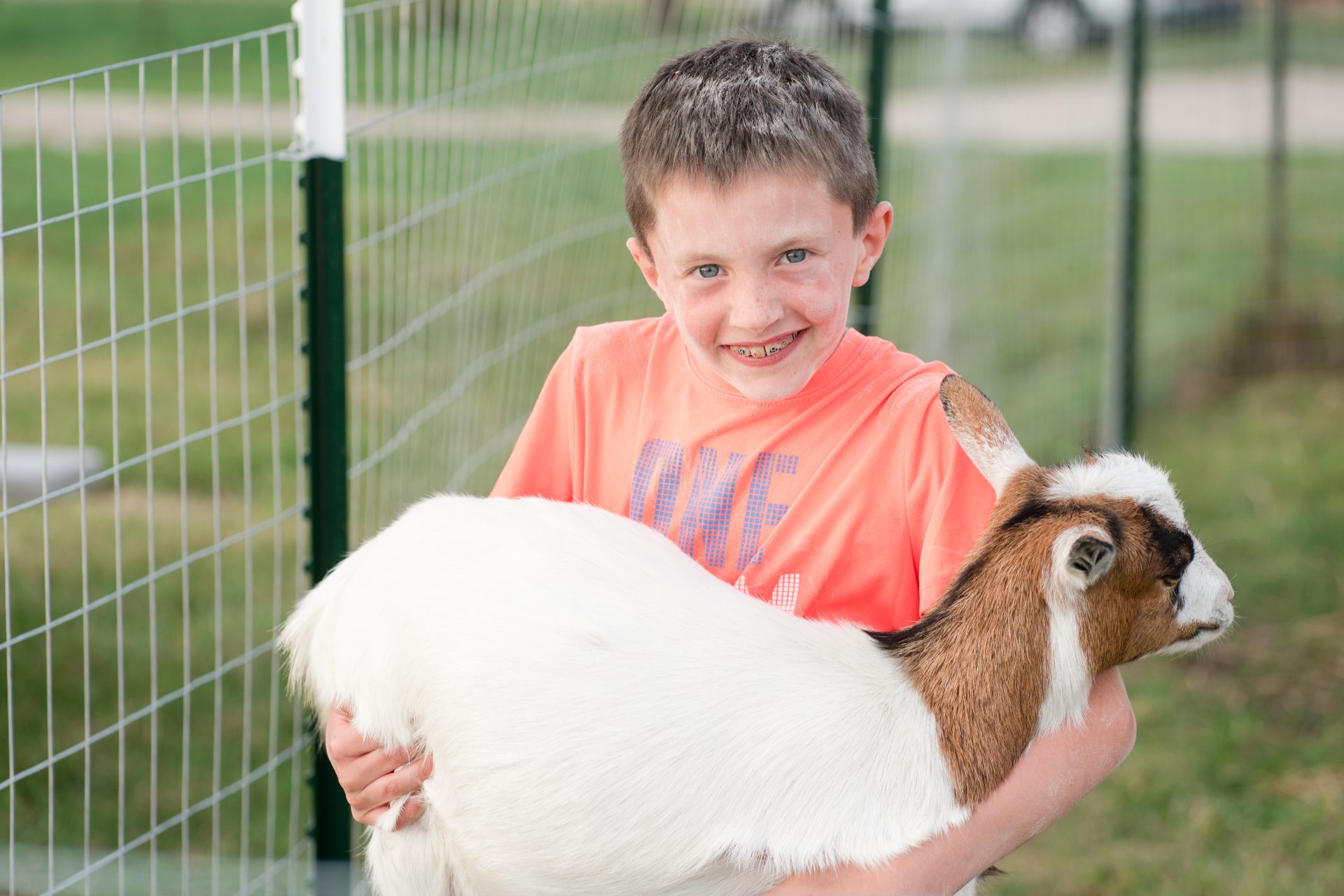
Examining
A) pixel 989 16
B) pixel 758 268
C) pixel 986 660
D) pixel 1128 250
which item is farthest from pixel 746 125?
pixel 1128 250

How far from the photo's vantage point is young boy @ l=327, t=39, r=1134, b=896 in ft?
6.27

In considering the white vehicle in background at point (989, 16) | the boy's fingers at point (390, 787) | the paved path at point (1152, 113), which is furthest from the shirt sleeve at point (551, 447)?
the white vehicle in background at point (989, 16)

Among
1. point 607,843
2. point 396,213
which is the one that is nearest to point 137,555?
point 396,213

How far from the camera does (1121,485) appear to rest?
197 centimetres

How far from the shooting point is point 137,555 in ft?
16.2

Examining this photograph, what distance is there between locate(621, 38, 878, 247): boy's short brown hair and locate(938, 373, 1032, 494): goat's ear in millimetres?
303

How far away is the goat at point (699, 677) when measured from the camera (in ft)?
5.68

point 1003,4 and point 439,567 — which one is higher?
point 1003,4

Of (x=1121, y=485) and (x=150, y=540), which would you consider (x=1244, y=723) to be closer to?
(x=1121, y=485)

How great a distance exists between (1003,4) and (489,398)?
5.35 meters

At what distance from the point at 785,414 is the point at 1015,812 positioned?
0.66m

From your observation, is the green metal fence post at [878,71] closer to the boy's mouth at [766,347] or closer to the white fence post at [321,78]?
the white fence post at [321,78]

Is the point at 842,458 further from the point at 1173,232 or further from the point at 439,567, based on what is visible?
the point at 1173,232

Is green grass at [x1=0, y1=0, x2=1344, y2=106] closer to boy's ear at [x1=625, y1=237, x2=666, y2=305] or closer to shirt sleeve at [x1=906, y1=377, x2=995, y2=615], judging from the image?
boy's ear at [x1=625, y1=237, x2=666, y2=305]
